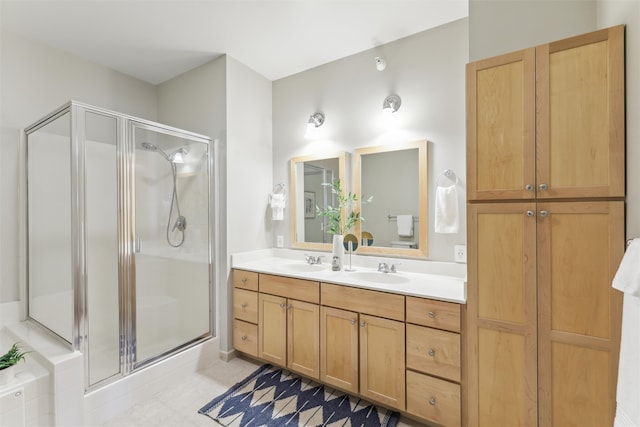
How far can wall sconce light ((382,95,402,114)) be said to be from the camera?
2311 mm

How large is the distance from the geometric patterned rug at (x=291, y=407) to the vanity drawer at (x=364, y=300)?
0.66 m

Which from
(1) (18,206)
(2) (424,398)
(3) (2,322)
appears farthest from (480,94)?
(3) (2,322)

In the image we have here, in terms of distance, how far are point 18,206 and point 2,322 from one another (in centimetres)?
86

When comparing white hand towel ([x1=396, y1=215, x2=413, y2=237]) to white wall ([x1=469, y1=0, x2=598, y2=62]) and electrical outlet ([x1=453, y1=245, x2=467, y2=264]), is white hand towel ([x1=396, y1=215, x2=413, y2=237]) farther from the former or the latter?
white wall ([x1=469, y1=0, x2=598, y2=62])

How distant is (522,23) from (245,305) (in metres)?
2.69

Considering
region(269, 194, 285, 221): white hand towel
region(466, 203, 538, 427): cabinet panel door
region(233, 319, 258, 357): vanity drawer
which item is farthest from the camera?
region(269, 194, 285, 221): white hand towel

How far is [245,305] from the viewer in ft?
8.11

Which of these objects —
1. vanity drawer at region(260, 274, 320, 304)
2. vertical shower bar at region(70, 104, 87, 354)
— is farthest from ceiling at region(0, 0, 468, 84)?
vanity drawer at region(260, 274, 320, 304)

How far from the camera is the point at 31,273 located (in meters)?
2.20

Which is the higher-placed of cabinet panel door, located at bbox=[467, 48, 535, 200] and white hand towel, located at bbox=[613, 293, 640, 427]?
cabinet panel door, located at bbox=[467, 48, 535, 200]

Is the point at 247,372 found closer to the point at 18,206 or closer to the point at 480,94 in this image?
the point at 18,206

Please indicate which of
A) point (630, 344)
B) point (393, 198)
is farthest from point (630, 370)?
point (393, 198)

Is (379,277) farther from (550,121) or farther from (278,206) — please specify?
(550,121)

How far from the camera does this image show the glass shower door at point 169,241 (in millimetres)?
Answer: 2152
